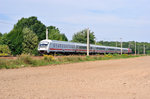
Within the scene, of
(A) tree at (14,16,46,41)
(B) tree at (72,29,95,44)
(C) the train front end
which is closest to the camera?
(C) the train front end

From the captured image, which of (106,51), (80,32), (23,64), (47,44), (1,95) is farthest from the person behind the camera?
(80,32)

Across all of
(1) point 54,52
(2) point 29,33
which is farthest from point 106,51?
(1) point 54,52

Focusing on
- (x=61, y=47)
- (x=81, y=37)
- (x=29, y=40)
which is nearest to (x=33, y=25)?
(x=81, y=37)

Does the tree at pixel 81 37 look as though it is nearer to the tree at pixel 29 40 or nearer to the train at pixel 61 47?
the train at pixel 61 47

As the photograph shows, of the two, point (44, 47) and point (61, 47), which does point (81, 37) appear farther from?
point (44, 47)

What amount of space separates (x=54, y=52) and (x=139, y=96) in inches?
1167

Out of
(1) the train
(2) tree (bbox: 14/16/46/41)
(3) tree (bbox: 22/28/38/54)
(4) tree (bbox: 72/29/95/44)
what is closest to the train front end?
(1) the train

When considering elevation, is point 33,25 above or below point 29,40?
above

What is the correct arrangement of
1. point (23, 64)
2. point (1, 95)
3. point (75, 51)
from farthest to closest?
1. point (75, 51)
2. point (23, 64)
3. point (1, 95)

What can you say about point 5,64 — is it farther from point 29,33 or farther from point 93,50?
point 93,50

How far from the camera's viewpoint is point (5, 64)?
55.6 feet

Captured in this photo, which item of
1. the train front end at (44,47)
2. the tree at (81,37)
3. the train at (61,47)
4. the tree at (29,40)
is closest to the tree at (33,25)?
the tree at (81,37)

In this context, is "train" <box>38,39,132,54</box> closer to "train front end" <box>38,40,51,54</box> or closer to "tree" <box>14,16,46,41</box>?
"train front end" <box>38,40,51,54</box>

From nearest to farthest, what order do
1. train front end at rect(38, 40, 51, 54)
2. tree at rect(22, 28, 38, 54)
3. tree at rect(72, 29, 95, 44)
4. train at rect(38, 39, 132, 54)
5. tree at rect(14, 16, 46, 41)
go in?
train front end at rect(38, 40, 51, 54) → train at rect(38, 39, 132, 54) → tree at rect(22, 28, 38, 54) → tree at rect(14, 16, 46, 41) → tree at rect(72, 29, 95, 44)
